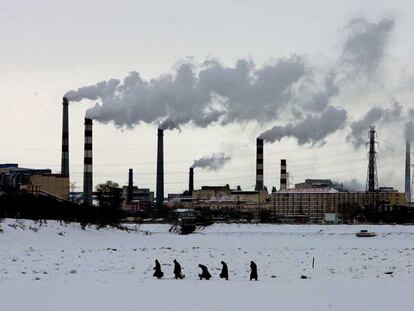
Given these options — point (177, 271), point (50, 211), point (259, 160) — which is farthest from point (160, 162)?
point (177, 271)

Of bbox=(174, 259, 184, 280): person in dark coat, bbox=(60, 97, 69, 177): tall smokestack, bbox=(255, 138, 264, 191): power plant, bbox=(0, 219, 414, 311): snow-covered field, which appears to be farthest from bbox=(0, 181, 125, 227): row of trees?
bbox=(255, 138, 264, 191): power plant

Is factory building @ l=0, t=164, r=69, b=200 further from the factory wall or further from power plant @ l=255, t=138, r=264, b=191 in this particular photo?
power plant @ l=255, t=138, r=264, b=191

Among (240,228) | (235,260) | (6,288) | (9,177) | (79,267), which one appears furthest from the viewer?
(9,177)

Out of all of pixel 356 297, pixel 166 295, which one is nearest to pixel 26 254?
pixel 166 295

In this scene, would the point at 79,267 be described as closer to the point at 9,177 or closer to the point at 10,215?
the point at 10,215

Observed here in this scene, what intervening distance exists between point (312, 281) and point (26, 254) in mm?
20167

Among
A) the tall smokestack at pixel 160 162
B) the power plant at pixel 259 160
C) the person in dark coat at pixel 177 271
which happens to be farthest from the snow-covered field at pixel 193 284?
the power plant at pixel 259 160

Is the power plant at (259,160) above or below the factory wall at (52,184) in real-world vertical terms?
above

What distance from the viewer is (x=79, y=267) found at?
3184cm

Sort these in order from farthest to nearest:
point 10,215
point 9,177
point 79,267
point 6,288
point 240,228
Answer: point 9,177 → point 240,228 → point 10,215 → point 79,267 → point 6,288

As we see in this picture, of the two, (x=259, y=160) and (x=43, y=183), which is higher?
(x=259, y=160)

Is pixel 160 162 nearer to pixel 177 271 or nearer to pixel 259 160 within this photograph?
pixel 259 160

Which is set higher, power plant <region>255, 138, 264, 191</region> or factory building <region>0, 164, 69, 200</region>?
power plant <region>255, 138, 264, 191</region>

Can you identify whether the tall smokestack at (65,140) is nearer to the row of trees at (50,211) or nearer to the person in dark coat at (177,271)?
the row of trees at (50,211)
